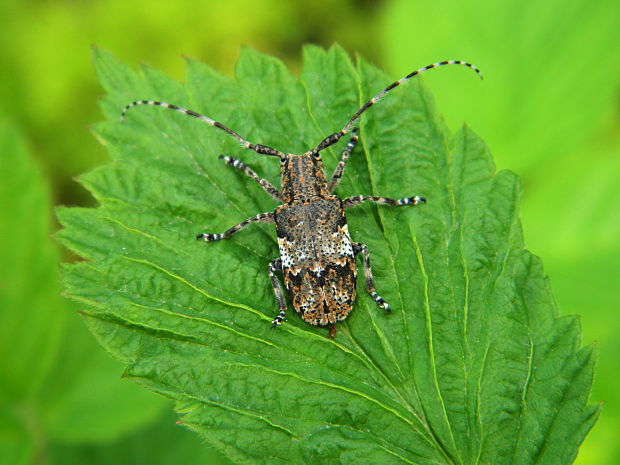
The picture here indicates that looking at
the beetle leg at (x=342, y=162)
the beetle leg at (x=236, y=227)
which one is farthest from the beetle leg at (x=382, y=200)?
the beetle leg at (x=236, y=227)

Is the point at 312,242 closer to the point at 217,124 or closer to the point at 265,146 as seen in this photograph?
the point at 265,146

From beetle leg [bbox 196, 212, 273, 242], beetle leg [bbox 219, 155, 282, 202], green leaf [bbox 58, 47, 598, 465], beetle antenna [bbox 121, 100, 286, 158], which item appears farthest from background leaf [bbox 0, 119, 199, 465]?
beetle leg [bbox 219, 155, 282, 202]

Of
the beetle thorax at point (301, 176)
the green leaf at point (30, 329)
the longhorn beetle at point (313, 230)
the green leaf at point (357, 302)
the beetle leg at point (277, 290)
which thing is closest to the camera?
the green leaf at point (357, 302)

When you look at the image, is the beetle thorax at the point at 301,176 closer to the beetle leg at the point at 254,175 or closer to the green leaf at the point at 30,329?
the beetle leg at the point at 254,175

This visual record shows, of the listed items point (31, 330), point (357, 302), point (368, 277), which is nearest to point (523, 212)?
point (368, 277)

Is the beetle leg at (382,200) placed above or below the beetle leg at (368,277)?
above

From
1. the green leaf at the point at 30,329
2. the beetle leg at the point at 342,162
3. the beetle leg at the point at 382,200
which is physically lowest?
the green leaf at the point at 30,329

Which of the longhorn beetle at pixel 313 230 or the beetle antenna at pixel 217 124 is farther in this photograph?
the beetle antenna at pixel 217 124

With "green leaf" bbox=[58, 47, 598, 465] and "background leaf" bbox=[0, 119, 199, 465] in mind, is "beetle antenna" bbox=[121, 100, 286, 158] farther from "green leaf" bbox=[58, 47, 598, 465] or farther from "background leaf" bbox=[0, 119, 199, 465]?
"background leaf" bbox=[0, 119, 199, 465]

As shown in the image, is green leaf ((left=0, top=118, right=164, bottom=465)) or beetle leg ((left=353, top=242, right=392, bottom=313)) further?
green leaf ((left=0, top=118, right=164, bottom=465))

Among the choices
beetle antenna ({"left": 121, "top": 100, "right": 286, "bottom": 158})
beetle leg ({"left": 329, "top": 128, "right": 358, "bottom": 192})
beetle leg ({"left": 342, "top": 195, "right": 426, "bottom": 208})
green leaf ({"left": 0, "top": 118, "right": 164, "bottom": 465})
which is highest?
beetle leg ({"left": 329, "top": 128, "right": 358, "bottom": 192})
